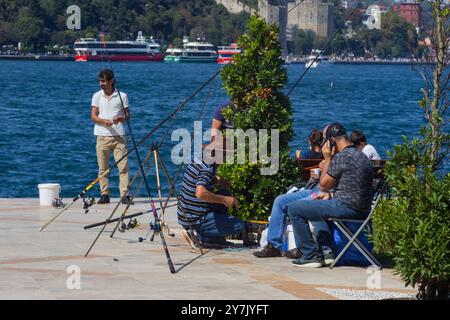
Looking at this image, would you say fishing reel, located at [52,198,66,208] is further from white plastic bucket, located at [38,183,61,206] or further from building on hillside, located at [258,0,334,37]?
building on hillside, located at [258,0,334,37]

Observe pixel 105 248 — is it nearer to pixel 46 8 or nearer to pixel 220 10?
pixel 46 8

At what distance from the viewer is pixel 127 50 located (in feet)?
479

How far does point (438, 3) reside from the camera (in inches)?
324

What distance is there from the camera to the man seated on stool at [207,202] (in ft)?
33.9

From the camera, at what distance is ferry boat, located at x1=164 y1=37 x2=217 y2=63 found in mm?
150625

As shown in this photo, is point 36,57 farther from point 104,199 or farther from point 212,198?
point 212,198

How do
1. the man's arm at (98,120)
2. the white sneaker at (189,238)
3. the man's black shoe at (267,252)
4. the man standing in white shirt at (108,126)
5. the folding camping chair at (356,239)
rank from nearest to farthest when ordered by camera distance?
the folding camping chair at (356,239) < the man's black shoe at (267,252) < the white sneaker at (189,238) < the man standing in white shirt at (108,126) < the man's arm at (98,120)

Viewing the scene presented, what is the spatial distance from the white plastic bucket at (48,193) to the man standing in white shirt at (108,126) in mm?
556

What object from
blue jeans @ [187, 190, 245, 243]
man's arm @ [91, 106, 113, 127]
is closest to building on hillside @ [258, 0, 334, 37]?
man's arm @ [91, 106, 113, 127]

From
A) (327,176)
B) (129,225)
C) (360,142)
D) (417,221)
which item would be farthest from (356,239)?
(129,225)

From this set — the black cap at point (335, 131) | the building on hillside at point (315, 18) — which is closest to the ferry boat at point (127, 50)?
the building on hillside at point (315, 18)

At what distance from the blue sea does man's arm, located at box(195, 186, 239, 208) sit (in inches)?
45.5

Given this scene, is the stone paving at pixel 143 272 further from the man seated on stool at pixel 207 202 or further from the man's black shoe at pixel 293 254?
the man seated on stool at pixel 207 202

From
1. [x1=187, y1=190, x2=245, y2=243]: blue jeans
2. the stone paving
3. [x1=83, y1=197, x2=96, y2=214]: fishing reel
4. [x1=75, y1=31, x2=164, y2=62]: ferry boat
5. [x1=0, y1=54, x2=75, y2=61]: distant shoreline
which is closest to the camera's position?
the stone paving
